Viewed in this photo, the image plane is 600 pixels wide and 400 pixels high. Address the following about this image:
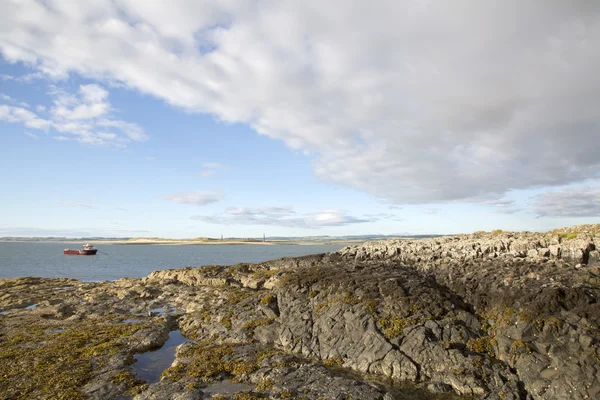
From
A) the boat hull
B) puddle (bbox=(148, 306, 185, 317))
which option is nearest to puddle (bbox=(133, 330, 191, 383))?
puddle (bbox=(148, 306, 185, 317))

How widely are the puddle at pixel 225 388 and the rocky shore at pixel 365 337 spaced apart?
19cm

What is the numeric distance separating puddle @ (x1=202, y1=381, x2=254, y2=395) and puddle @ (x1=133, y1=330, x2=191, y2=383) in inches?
150

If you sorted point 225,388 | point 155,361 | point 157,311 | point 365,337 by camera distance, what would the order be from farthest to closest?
point 157,311 < point 155,361 < point 365,337 < point 225,388

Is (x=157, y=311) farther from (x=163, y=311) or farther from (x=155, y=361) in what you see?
(x=155, y=361)

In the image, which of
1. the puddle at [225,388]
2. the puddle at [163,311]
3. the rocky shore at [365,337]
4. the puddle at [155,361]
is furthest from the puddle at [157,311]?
the puddle at [225,388]

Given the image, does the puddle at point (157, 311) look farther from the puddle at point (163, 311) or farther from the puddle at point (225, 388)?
the puddle at point (225, 388)

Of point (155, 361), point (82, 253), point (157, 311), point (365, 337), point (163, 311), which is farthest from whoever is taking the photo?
point (82, 253)

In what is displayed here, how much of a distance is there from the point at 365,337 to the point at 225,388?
9.01 meters

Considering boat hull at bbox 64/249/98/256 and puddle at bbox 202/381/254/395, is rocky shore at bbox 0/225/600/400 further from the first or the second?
boat hull at bbox 64/249/98/256

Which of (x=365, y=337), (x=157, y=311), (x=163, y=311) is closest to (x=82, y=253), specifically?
(x=157, y=311)

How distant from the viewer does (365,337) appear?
2217 cm

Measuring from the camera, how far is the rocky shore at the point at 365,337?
17844 mm

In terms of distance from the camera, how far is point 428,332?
21.3m

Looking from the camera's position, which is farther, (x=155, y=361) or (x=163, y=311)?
(x=163, y=311)
